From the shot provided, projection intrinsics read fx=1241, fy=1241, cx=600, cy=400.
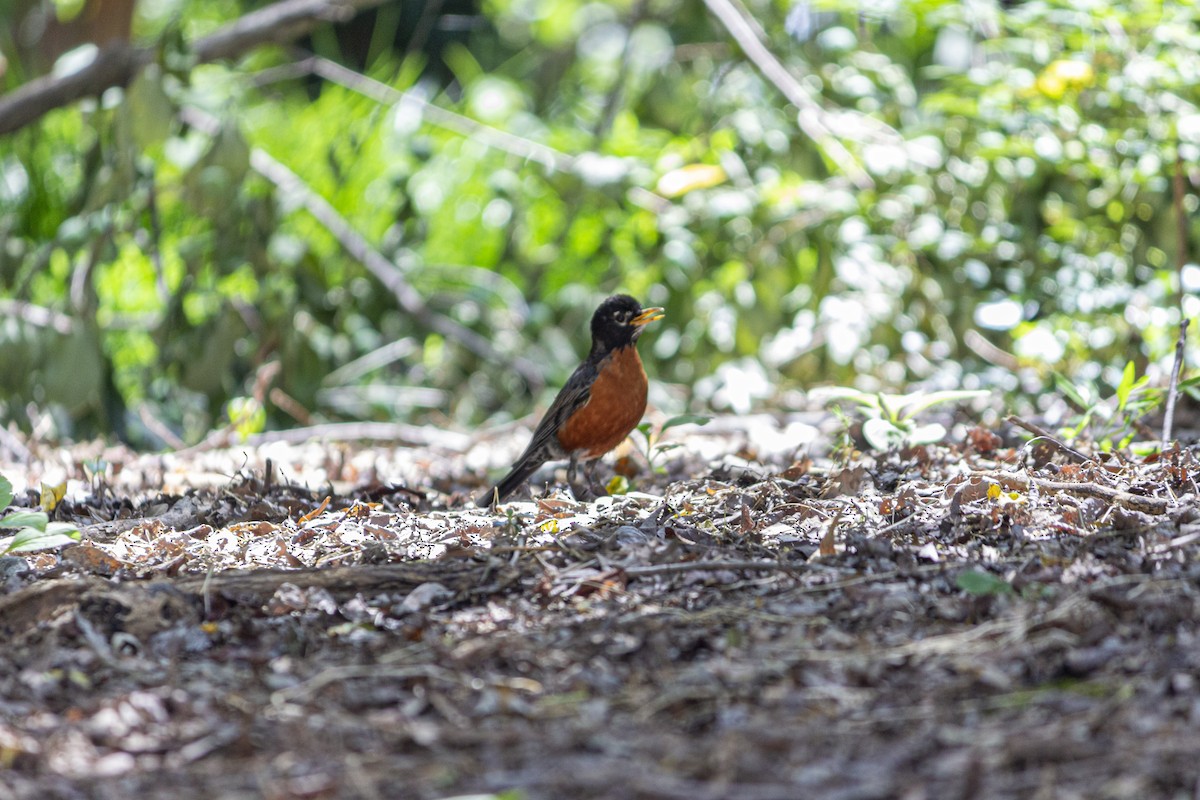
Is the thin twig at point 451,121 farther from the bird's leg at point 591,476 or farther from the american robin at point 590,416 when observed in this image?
the bird's leg at point 591,476

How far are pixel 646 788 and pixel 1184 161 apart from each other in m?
4.31

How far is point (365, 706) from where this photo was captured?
222cm

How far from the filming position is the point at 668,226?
6.48 metres

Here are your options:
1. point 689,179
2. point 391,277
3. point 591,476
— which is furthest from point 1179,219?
point 391,277

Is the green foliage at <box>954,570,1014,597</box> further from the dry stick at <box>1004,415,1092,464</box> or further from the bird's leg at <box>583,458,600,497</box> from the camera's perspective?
the bird's leg at <box>583,458,600,497</box>

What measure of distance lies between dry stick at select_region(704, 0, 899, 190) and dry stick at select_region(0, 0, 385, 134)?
2.26 meters

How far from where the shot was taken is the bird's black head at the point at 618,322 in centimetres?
532

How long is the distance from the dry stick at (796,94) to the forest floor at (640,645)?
2.49 meters

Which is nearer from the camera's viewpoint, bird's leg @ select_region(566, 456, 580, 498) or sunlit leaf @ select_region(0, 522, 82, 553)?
sunlit leaf @ select_region(0, 522, 82, 553)

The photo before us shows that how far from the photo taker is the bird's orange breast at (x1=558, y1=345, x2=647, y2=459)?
16.1ft

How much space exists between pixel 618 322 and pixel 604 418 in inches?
24.7

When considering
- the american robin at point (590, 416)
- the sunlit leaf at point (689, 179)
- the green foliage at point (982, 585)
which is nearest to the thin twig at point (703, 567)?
the green foliage at point (982, 585)

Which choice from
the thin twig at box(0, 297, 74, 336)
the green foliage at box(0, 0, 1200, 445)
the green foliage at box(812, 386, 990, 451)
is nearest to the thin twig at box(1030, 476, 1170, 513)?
the green foliage at box(812, 386, 990, 451)

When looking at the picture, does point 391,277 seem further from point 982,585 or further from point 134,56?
point 982,585
